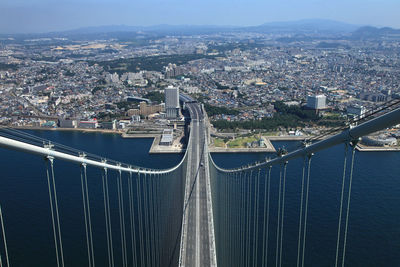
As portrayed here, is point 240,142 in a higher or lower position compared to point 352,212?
lower

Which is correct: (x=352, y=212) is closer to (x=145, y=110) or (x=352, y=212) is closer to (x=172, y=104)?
(x=172, y=104)

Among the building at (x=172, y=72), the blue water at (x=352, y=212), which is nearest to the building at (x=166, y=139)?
the blue water at (x=352, y=212)

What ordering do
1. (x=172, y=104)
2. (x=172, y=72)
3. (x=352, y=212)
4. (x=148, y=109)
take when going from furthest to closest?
1. (x=172, y=72)
2. (x=148, y=109)
3. (x=172, y=104)
4. (x=352, y=212)

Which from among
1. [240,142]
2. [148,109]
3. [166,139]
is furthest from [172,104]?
[240,142]

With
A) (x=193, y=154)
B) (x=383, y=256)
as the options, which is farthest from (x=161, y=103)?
(x=383, y=256)

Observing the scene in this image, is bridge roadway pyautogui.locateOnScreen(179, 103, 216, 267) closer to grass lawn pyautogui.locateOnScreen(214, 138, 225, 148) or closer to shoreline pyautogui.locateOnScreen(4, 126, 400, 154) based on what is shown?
shoreline pyautogui.locateOnScreen(4, 126, 400, 154)

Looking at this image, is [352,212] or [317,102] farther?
[317,102]
